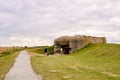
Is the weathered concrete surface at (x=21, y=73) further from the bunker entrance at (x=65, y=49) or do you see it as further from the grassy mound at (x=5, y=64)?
the bunker entrance at (x=65, y=49)

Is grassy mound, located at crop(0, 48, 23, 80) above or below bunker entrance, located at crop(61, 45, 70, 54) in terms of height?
below

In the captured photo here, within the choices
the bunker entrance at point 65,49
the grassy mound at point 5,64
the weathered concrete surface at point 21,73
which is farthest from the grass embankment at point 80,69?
the bunker entrance at point 65,49

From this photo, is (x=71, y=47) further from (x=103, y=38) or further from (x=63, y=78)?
(x=63, y=78)

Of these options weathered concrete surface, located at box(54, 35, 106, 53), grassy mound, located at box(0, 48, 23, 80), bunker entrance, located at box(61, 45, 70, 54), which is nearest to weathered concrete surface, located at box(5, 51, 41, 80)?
grassy mound, located at box(0, 48, 23, 80)

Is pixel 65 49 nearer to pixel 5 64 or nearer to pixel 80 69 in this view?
pixel 5 64

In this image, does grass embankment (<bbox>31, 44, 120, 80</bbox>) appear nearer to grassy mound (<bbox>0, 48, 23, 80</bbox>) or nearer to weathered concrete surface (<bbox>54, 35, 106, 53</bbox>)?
grassy mound (<bbox>0, 48, 23, 80</bbox>)

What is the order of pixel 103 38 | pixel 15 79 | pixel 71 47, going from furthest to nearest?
pixel 103 38 → pixel 71 47 → pixel 15 79

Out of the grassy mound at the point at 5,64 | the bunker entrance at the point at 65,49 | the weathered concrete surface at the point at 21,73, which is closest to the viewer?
the weathered concrete surface at the point at 21,73

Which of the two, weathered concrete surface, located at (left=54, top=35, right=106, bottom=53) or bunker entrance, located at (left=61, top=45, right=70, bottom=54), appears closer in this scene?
weathered concrete surface, located at (left=54, top=35, right=106, bottom=53)

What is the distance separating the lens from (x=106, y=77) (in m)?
18.0

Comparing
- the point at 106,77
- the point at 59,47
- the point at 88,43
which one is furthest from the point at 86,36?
the point at 106,77

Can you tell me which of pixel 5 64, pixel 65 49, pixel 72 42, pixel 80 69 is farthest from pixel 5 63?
pixel 65 49

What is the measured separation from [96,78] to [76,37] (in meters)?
38.3

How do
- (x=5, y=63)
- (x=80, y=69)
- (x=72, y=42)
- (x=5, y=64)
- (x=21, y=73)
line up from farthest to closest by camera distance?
(x=72, y=42) < (x=5, y=63) < (x=5, y=64) < (x=80, y=69) < (x=21, y=73)
